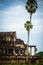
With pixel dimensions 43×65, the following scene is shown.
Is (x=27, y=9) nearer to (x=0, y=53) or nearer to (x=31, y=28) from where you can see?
(x=31, y=28)

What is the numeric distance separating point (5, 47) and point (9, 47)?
2.12 ft

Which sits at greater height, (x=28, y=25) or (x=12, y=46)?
(x=28, y=25)

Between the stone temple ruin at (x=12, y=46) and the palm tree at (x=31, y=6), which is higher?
the palm tree at (x=31, y=6)

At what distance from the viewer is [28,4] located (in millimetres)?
50500

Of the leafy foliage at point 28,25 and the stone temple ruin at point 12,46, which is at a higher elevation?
the leafy foliage at point 28,25

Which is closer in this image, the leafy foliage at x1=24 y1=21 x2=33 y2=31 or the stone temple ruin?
the leafy foliage at x1=24 y1=21 x2=33 y2=31

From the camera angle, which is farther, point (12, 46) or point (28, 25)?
point (12, 46)

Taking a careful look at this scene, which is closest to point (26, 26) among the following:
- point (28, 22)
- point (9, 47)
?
point (28, 22)

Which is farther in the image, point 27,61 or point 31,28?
point 31,28

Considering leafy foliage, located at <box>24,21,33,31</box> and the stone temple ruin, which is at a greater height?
leafy foliage, located at <box>24,21,33,31</box>

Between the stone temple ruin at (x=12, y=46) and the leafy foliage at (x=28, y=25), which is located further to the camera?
the stone temple ruin at (x=12, y=46)

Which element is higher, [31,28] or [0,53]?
[31,28]

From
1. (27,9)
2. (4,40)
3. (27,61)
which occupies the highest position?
(27,9)

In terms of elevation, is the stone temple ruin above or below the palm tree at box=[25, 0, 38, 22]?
below
